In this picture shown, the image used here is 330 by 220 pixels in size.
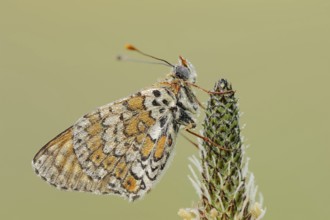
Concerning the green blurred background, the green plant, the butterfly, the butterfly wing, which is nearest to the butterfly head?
the butterfly

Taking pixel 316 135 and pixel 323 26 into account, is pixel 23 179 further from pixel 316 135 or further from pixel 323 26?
pixel 323 26

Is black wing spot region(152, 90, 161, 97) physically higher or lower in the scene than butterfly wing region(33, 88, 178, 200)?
higher

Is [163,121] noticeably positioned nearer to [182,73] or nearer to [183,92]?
[183,92]

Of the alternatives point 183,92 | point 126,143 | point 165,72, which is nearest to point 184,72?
point 183,92

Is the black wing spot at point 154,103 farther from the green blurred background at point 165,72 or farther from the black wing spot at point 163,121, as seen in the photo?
the green blurred background at point 165,72

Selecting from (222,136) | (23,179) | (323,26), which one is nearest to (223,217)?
(222,136)

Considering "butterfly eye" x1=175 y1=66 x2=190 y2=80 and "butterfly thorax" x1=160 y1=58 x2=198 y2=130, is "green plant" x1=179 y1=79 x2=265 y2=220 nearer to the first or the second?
"butterfly thorax" x1=160 y1=58 x2=198 y2=130

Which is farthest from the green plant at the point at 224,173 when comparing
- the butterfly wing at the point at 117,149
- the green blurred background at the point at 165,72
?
the green blurred background at the point at 165,72
